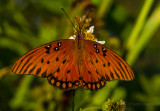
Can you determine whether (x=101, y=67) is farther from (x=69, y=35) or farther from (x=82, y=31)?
(x=69, y=35)

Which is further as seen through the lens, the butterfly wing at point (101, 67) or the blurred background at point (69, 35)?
the blurred background at point (69, 35)

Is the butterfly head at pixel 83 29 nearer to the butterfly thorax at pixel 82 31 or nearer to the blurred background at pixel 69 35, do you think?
the butterfly thorax at pixel 82 31

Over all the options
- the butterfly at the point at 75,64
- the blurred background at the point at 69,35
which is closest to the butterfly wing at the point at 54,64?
the butterfly at the point at 75,64

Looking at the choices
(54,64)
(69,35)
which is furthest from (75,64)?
(69,35)

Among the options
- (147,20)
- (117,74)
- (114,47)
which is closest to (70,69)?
(117,74)

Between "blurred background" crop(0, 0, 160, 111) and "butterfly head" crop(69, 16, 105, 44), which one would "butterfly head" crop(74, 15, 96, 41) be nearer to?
"butterfly head" crop(69, 16, 105, 44)

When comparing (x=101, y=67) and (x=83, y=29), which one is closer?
(x=101, y=67)

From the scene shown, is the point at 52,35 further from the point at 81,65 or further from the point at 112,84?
the point at 81,65
